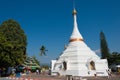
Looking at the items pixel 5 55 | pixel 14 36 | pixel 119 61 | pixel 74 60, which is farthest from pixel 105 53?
pixel 5 55

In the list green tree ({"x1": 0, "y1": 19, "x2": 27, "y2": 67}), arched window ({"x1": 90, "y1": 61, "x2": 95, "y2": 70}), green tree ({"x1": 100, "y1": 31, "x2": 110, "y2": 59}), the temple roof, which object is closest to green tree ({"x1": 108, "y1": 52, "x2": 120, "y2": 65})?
green tree ({"x1": 100, "y1": 31, "x2": 110, "y2": 59})

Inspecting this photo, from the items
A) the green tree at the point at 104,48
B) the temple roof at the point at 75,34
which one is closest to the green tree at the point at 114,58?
the green tree at the point at 104,48

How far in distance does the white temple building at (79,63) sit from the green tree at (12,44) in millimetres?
8272

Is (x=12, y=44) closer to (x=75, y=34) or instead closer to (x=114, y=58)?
(x=75, y=34)

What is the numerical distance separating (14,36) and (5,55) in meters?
12.4

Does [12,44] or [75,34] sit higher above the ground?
[75,34]

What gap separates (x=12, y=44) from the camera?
36844 millimetres

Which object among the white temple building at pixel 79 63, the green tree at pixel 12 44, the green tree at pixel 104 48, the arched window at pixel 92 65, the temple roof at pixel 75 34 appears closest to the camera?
the green tree at pixel 12 44

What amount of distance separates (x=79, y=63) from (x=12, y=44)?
529 inches

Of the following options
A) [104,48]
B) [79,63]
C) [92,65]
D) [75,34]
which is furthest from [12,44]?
[104,48]

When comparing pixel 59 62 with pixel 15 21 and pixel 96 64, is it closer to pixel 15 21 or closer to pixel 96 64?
pixel 96 64

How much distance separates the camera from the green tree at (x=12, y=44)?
34.0 meters

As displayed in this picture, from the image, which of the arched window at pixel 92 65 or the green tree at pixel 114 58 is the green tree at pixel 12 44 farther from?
the green tree at pixel 114 58

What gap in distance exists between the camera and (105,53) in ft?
219
